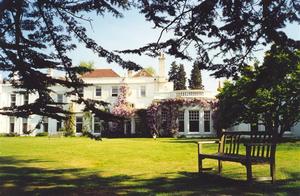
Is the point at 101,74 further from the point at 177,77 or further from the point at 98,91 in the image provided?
the point at 177,77

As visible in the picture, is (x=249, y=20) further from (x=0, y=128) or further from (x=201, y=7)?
(x=0, y=128)

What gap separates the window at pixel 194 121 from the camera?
126 ft

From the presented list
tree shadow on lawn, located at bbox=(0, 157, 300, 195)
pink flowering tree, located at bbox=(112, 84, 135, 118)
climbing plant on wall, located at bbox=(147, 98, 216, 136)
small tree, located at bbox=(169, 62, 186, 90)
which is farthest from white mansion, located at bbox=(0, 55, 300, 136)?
tree shadow on lawn, located at bbox=(0, 157, 300, 195)

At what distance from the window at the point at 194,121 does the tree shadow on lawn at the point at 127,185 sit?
2930cm

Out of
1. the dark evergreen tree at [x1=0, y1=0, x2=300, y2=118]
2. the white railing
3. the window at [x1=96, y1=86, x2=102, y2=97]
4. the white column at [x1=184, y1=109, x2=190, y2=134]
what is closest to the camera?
the dark evergreen tree at [x1=0, y1=0, x2=300, y2=118]

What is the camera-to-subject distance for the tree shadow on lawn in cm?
689

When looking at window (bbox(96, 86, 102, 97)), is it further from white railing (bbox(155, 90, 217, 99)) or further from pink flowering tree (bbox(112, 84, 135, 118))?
white railing (bbox(155, 90, 217, 99))

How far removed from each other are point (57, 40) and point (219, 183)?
4205mm

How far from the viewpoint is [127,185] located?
7570 mm

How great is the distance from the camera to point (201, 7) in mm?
4910

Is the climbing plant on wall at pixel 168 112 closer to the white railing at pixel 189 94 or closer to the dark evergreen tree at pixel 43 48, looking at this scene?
the white railing at pixel 189 94

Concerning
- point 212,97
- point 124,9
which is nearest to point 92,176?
point 124,9

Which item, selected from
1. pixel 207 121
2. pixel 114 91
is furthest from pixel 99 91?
pixel 207 121

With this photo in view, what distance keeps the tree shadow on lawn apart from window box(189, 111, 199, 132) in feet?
96.1
